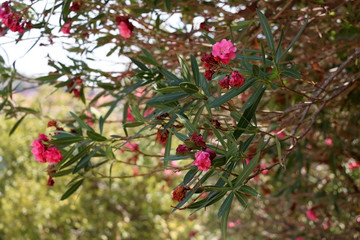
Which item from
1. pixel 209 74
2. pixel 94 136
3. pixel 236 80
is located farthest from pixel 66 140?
pixel 236 80

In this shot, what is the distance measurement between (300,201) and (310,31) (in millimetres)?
1417

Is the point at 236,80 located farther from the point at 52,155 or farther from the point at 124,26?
the point at 124,26

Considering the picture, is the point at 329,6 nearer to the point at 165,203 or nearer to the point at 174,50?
the point at 174,50

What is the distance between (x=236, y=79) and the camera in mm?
1491

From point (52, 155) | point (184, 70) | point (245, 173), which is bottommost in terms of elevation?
point (52, 155)

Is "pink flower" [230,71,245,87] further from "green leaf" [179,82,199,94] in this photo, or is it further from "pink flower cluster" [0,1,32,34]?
"pink flower cluster" [0,1,32,34]

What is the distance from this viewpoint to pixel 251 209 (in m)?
4.59

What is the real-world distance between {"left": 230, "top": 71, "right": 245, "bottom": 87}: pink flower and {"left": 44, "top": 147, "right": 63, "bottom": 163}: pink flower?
0.78 metres

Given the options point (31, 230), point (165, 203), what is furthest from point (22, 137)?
point (165, 203)

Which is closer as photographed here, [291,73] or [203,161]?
[203,161]

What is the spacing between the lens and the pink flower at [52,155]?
1893 mm

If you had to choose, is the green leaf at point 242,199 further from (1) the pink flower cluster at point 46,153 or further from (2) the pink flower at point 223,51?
(1) the pink flower cluster at point 46,153

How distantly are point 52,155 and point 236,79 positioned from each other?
2.68ft

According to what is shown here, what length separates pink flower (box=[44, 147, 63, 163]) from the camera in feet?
6.21
